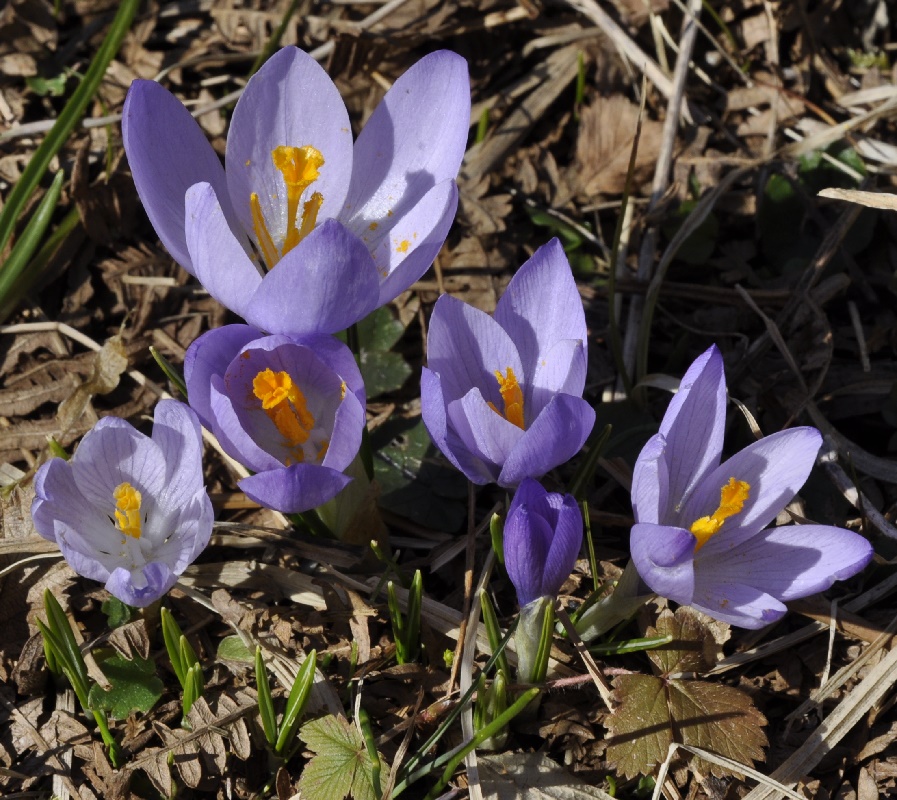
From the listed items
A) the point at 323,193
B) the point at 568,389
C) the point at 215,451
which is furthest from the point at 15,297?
the point at 568,389

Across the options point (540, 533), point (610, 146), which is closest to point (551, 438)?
point (540, 533)

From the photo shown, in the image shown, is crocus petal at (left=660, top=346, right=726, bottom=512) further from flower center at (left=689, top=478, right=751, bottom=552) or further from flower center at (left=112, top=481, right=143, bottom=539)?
flower center at (left=112, top=481, right=143, bottom=539)

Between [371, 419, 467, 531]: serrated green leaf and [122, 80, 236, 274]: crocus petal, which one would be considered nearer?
[122, 80, 236, 274]: crocus petal

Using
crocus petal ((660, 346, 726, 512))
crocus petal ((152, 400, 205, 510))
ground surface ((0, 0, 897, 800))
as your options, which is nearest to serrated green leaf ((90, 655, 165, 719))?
ground surface ((0, 0, 897, 800))

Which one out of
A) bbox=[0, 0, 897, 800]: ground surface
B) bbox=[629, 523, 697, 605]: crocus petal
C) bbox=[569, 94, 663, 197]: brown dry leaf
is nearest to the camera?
bbox=[629, 523, 697, 605]: crocus petal

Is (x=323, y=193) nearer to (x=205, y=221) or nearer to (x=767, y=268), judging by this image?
(x=205, y=221)

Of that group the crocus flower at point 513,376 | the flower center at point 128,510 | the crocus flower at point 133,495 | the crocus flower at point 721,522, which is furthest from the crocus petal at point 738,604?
the flower center at point 128,510

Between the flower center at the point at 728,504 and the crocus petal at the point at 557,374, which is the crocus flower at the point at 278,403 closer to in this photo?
the crocus petal at the point at 557,374
